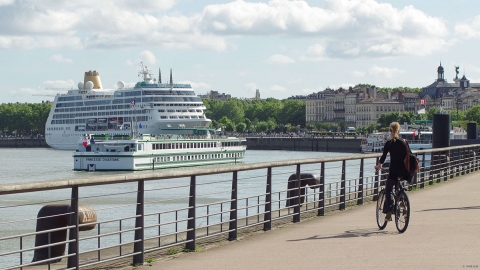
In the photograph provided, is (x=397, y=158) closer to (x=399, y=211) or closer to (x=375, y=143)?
(x=399, y=211)

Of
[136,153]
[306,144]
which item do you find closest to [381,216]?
[136,153]

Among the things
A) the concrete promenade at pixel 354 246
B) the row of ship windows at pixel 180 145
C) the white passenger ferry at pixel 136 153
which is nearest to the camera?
the concrete promenade at pixel 354 246

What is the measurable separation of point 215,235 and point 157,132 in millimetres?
93489

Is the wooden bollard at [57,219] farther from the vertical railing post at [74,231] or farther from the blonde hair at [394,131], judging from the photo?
the blonde hair at [394,131]

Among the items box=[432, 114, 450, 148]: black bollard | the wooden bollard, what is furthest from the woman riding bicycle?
box=[432, 114, 450, 148]: black bollard

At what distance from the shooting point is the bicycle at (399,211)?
1132 centimetres

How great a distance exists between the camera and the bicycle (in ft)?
37.1

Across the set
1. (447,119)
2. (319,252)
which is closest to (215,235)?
(319,252)

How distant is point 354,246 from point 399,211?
4.70 feet

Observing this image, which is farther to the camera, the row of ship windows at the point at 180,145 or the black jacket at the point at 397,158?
the row of ship windows at the point at 180,145

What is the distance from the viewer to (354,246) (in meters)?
10.2

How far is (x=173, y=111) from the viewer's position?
103438 millimetres

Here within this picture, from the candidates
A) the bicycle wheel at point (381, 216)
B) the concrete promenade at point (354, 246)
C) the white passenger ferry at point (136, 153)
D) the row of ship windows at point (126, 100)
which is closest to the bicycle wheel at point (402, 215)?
the concrete promenade at point (354, 246)

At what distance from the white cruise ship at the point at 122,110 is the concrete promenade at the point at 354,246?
81.6 meters
